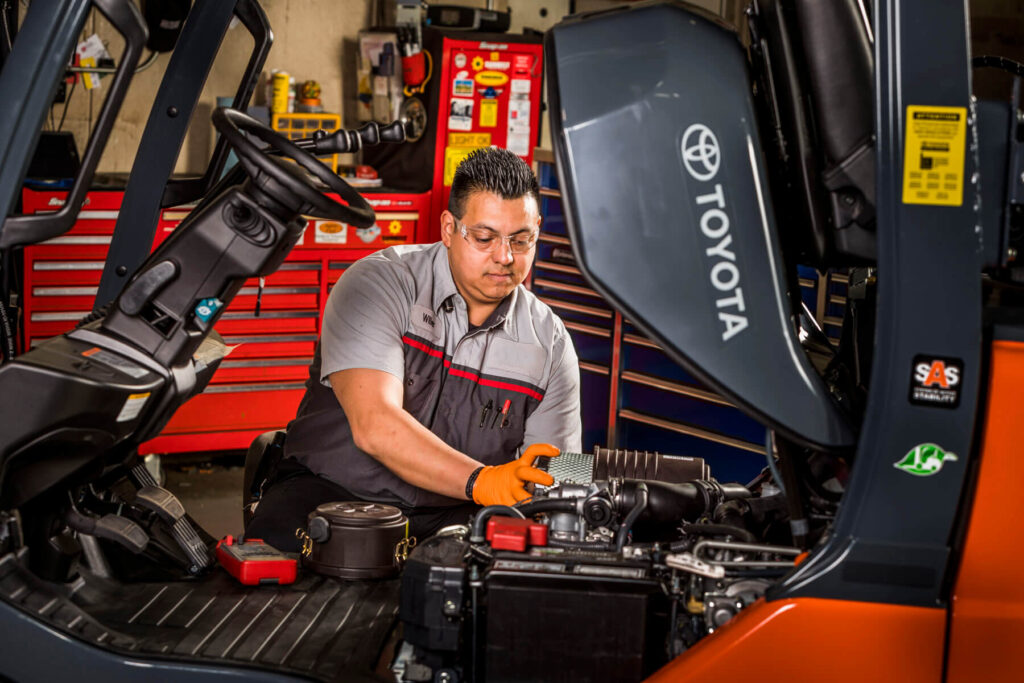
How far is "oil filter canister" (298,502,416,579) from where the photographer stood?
8.34 ft

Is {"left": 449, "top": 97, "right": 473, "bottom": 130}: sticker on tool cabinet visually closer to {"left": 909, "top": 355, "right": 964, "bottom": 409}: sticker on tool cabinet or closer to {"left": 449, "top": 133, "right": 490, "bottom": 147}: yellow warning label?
{"left": 449, "top": 133, "right": 490, "bottom": 147}: yellow warning label

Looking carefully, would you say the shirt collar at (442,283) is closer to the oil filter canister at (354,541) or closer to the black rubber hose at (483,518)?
the oil filter canister at (354,541)

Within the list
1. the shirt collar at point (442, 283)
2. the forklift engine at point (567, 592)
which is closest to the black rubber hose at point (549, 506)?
the forklift engine at point (567, 592)

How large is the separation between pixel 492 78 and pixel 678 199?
488 centimetres

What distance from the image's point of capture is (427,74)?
256 inches

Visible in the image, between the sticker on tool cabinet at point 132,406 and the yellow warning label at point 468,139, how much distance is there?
4359 millimetres

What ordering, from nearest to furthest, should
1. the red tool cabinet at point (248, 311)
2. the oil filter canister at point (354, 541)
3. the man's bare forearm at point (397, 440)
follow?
1. the oil filter canister at point (354, 541)
2. the man's bare forearm at point (397, 440)
3. the red tool cabinet at point (248, 311)

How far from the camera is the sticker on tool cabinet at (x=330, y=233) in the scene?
595 centimetres

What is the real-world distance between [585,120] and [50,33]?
1.04 m

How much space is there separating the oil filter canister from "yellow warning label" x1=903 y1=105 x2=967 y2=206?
140 centimetres

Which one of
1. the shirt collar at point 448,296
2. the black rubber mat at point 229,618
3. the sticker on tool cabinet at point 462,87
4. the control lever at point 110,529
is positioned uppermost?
the sticker on tool cabinet at point 462,87

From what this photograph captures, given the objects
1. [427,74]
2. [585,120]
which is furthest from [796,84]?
[427,74]

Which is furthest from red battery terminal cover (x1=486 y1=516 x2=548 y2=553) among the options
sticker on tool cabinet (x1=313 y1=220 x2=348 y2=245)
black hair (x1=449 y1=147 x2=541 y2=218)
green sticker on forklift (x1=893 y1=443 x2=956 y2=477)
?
sticker on tool cabinet (x1=313 y1=220 x2=348 y2=245)

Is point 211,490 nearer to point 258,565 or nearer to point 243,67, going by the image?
point 243,67
